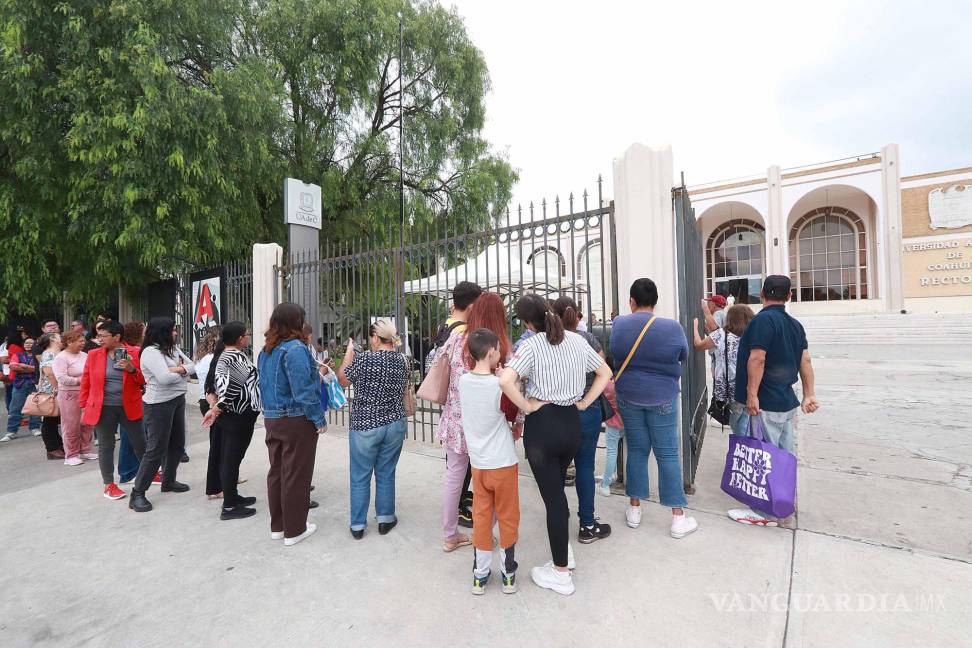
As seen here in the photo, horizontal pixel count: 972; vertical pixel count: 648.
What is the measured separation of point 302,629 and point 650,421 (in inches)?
97.7

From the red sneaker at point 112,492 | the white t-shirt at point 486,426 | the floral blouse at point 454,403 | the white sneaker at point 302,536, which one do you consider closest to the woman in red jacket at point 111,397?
the red sneaker at point 112,492

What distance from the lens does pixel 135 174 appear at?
8.85 meters

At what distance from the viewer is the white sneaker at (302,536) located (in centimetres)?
337

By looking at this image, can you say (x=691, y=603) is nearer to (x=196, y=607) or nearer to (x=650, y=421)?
(x=650, y=421)

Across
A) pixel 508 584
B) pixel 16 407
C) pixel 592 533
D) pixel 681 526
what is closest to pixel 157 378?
pixel 508 584

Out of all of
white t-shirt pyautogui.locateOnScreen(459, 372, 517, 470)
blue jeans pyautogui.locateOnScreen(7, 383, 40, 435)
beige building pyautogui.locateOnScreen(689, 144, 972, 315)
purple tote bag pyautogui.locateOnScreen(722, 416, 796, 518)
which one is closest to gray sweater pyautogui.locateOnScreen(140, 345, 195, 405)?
white t-shirt pyautogui.locateOnScreen(459, 372, 517, 470)

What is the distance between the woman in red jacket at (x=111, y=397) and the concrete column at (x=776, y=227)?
29371mm

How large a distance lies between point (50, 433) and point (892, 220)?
109 ft

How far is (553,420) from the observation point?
2.68 m

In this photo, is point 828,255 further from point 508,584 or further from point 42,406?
point 42,406

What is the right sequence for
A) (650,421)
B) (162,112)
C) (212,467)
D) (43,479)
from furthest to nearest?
(162,112) → (43,479) → (212,467) → (650,421)

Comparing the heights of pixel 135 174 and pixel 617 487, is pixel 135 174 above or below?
above

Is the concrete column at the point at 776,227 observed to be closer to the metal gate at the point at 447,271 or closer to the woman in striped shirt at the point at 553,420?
the metal gate at the point at 447,271

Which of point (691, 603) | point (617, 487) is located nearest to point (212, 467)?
point (617, 487)
